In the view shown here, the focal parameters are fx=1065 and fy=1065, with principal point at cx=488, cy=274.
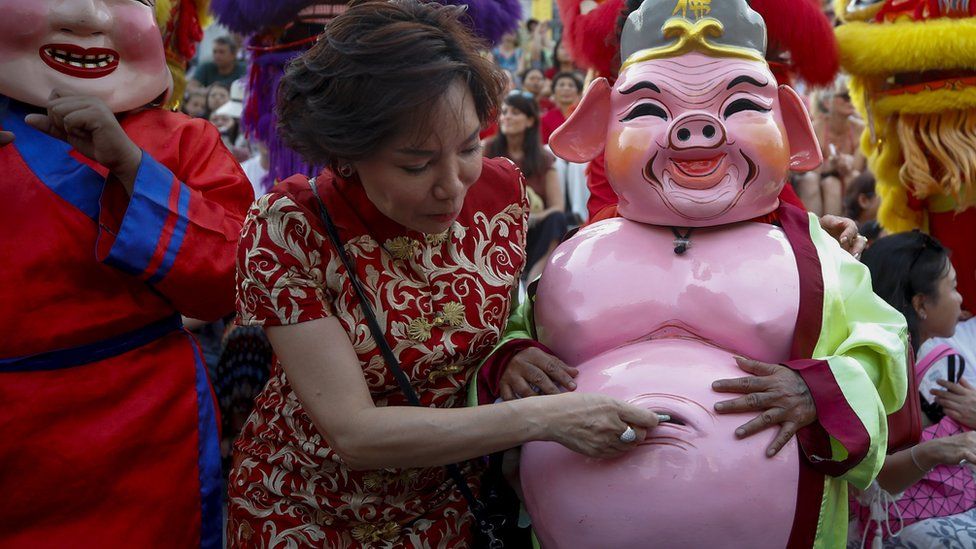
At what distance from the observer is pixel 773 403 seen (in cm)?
192

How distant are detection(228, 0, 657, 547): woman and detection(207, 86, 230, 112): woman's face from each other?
5.85 m

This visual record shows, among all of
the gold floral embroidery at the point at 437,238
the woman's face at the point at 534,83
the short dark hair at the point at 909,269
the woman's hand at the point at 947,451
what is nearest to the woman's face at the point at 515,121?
the woman's face at the point at 534,83

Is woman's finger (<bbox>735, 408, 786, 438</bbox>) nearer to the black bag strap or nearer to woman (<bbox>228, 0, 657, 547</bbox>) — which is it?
woman (<bbox>228, 0, 657, 547</bbox>)

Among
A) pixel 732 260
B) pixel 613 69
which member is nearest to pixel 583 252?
pixel 732 260

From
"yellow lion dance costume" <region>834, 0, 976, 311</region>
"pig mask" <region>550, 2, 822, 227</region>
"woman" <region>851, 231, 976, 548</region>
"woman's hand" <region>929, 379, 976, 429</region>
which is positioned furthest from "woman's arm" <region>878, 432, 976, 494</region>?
"pig mask" <region>550, 2, 822, 227</region>

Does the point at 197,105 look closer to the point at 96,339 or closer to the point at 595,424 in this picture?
the point at 96,339

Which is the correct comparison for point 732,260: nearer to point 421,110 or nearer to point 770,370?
point 770,370

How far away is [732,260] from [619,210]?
0.31 m

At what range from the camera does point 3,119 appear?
2277mm

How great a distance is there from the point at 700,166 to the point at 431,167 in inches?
22.5

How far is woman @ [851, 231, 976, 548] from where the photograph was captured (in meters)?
2.79

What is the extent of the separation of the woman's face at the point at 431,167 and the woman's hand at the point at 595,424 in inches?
16.0

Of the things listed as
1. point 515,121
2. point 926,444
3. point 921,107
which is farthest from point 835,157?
point 926,444

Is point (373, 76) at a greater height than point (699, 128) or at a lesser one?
greater
